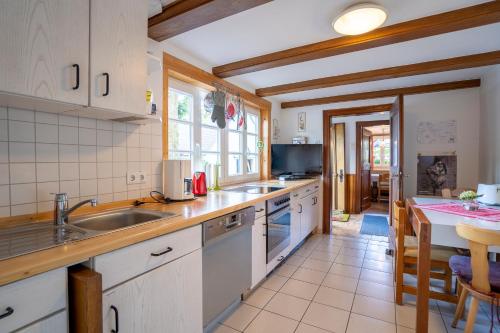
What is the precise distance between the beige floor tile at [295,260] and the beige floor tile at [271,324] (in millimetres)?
983

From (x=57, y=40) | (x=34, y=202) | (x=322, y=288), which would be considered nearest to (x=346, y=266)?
(x=322, y=288)

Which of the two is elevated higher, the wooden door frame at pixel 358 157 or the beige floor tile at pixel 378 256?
the wooden door frame at pixel 358 157

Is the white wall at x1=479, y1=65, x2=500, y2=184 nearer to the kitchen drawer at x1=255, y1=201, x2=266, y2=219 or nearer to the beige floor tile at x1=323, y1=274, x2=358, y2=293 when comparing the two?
the beige floor tile at x1=323, y1=274, x2=358, y2=293

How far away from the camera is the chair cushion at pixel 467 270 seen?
1429 millimetres

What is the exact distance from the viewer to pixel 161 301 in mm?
1219

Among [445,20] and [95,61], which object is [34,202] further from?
[445,20]

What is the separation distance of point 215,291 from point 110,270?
32.6 inches

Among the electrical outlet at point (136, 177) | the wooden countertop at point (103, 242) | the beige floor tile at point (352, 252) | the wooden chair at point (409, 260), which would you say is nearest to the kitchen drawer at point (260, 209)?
the wooden countertop at point (103, 242)

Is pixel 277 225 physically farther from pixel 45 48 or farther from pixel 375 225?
pixel 375 225

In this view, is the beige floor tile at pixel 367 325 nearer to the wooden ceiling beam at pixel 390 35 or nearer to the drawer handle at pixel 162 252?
the drawer handle at pixel 162 252

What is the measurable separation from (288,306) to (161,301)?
1.15m

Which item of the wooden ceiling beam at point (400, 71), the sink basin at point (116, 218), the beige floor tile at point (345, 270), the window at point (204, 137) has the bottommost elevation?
the beige floor tile at point (345, 270)

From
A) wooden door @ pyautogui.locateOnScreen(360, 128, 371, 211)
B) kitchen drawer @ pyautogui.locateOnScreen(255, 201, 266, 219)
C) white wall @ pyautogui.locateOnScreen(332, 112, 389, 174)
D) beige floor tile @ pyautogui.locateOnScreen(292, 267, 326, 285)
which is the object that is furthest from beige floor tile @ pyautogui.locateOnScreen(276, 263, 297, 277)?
wooden door @ pyautogui.locateOnScreen(360, 128, 371, 211)

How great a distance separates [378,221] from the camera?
15.2 ft
